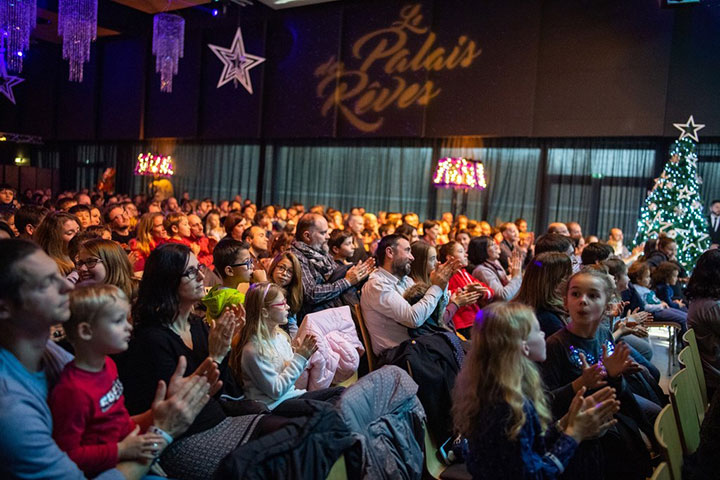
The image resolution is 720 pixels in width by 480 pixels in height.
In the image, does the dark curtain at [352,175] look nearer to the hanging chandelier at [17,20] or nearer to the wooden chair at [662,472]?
the hanging chandelier at [17,20]

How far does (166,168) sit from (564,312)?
1176 centimetres

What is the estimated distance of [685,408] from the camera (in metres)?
2.71

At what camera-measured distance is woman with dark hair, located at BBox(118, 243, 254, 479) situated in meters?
2.19

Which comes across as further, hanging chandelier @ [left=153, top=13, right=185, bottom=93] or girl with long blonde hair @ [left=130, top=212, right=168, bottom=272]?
hanging chandelier @ [left=153, top=13, right=185, bottom=93]

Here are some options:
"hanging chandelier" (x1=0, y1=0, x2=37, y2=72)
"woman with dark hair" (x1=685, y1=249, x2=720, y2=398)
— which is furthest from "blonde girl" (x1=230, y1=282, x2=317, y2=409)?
"hanging chandelier" (x1=0, y1=0, x2=37, y2=72)

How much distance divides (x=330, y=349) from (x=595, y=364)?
1572mm

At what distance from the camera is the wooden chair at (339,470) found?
2100mm

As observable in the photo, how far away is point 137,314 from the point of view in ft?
8.13

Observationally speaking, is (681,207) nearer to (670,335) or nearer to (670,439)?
(670,335)

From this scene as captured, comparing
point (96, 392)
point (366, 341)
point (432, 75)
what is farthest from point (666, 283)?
point (432, 75)

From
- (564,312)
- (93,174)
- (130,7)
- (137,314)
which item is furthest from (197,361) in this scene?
(93,174)

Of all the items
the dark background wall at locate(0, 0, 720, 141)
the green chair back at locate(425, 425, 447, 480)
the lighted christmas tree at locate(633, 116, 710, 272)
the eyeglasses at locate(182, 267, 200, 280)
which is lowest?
the green chair back at locate(425, 425, 447, 480)

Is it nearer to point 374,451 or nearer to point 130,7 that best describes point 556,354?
point 374,451

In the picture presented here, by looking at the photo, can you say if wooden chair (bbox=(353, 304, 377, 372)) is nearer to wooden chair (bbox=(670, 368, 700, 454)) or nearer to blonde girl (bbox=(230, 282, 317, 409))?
blonde girl (bbox=(230, 282, 317, 409))
